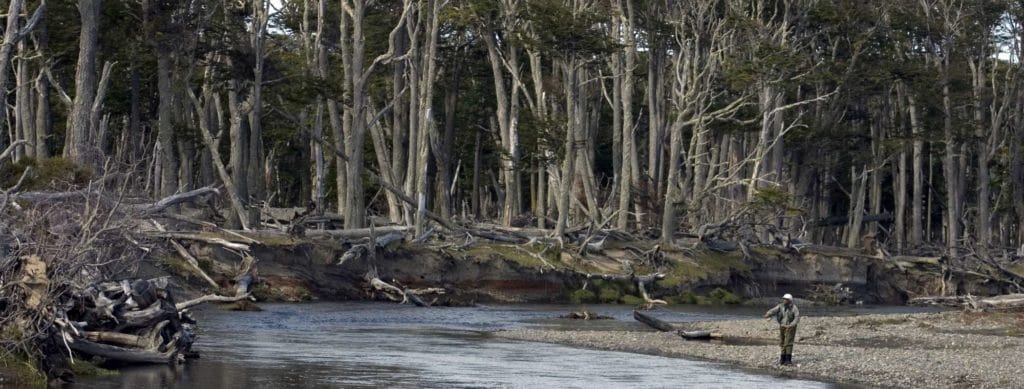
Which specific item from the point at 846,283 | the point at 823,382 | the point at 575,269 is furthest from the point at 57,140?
the point at 823,382

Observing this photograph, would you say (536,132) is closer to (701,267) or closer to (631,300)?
(701,267)

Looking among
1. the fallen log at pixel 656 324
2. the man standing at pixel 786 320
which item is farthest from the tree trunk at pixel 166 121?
the man standing at pixel 786 320

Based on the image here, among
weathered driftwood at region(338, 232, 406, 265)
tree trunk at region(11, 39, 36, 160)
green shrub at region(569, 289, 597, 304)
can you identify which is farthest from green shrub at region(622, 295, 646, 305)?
tree trunk at region(11, 39, 36, 160)

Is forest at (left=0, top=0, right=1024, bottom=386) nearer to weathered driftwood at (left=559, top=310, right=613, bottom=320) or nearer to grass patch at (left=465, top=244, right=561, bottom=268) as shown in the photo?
grass patch at (left=465, top=244, right=561, bottom=268)

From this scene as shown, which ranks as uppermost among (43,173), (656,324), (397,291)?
(43,173)

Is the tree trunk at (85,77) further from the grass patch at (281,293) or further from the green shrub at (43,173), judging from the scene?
the grass patch at (281,293)

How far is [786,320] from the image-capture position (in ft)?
100

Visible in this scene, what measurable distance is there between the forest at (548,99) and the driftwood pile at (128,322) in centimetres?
1580

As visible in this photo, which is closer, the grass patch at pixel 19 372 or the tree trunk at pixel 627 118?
the grass patch at pixel 19 372

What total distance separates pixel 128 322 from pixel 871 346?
1871cm

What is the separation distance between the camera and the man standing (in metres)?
30.4

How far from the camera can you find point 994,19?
74.4 meters

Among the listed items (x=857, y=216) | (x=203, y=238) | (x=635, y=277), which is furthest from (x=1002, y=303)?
(x=857, y=216)

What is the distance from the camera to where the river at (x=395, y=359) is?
1060 inches
